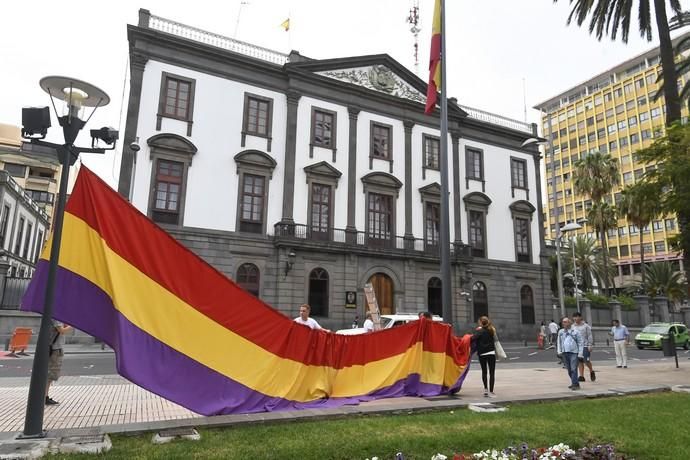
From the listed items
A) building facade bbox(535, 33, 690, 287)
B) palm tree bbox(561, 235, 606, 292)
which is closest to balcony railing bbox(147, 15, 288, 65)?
palm tree bbox(561, 235, 606, 292)

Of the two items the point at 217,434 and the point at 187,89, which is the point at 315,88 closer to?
the point at 187,89

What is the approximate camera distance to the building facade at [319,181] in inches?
972

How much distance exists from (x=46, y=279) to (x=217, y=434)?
3.07m

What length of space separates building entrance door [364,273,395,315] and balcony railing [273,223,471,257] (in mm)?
1713

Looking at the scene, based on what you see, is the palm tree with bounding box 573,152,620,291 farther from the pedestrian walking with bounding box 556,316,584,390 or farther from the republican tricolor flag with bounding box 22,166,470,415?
the republican tricolor flag with bounding box 22,166,470,415

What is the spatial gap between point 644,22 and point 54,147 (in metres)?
21.5

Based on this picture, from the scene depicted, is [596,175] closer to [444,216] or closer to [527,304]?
[527,304]

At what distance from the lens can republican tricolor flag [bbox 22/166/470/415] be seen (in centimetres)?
632

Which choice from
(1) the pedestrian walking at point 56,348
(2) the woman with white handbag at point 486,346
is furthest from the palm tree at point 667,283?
(1) the pedestrian walking at point 56,348

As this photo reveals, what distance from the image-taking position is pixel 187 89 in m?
25.8

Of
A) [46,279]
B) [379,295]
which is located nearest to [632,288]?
[379,295]

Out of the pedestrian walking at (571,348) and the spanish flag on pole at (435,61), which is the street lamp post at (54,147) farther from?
the pedestrian walking at (571,348)

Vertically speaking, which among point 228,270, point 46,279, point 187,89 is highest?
point 187,89

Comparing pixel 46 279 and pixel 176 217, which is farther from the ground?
pixel 176 217
